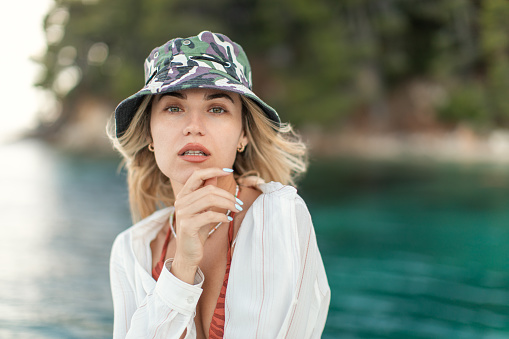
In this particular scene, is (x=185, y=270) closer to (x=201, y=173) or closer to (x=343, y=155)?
(x=201, y=173)

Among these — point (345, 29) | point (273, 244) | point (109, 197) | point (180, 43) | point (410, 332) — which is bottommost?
A: point (109, 197)

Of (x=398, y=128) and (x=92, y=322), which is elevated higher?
(x=398, y=128)

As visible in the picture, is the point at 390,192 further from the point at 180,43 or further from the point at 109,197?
the point at 180,43

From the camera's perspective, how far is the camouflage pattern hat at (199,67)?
1.56 metres

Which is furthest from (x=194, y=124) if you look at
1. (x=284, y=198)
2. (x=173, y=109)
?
(x=284, y=198)

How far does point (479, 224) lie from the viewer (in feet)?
31.9

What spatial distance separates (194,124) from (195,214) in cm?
28

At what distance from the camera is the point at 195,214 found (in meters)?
1.49

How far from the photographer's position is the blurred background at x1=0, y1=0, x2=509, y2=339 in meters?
5.95

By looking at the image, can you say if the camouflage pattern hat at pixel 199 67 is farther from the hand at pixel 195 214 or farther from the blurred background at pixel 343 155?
the blurred background at pixel 343 155

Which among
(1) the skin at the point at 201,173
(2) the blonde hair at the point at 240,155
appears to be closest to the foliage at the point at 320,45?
(2) the blonde hair at the point at 240,155

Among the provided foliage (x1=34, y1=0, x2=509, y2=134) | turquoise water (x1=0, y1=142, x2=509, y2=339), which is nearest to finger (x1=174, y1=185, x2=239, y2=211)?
turquoise water (x1=0, y1=142, x2=509, y2=339)

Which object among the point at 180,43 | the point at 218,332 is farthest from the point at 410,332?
the point at 180,43

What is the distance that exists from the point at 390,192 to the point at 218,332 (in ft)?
41.2
